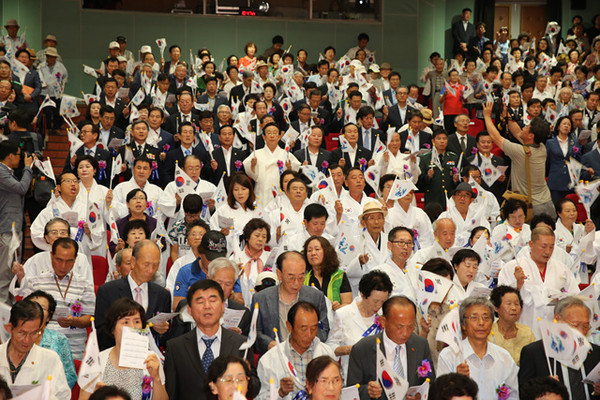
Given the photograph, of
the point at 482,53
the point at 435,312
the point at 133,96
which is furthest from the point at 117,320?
the point at 482,53

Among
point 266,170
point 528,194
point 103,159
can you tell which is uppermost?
point 103,159

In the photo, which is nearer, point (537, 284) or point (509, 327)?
point (509, 327)

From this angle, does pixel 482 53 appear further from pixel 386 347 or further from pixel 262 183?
pixel 386 347

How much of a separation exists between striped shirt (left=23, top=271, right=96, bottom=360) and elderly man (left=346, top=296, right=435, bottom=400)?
2220 millimetres

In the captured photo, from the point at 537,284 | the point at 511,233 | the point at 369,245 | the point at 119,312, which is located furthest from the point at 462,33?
the point at 119,312

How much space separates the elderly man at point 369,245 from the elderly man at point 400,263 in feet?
1.66

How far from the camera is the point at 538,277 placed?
6.45 m

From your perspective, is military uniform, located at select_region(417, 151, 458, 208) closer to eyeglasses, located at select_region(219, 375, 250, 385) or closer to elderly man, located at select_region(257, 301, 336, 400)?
elderly man, located at select_region(257, 301, 336, 400)

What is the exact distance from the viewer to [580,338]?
4.64 m

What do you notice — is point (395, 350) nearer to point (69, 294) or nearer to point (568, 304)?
point (568, 304)

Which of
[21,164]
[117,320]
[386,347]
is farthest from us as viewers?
[21,164]

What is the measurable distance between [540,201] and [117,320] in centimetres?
657

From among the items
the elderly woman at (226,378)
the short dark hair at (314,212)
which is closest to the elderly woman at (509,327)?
the short dark hair at (314,212)

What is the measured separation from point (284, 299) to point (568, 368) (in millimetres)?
1953
